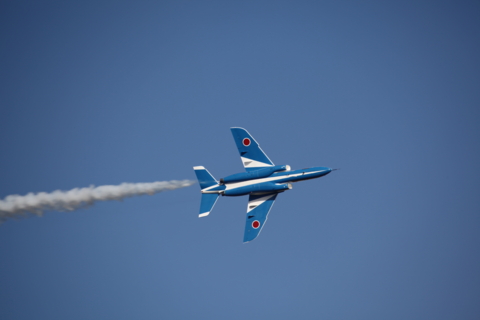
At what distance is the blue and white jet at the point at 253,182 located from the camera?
195ft

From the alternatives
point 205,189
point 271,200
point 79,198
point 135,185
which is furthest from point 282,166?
point 79,198

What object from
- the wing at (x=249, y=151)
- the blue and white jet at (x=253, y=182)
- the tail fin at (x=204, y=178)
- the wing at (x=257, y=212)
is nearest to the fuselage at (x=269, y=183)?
the blue and white jet at (x=253, y=182)

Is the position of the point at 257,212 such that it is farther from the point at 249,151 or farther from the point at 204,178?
the point at 204,178

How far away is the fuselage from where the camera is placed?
195 feet

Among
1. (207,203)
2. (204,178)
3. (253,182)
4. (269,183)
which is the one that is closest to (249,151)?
(253,182)

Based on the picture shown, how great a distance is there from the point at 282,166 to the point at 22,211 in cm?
2370

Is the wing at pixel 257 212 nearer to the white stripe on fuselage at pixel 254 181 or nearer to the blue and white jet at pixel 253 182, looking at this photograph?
the blue and white jet at pixel 253 182

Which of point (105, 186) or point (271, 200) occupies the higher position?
point (105, 186)

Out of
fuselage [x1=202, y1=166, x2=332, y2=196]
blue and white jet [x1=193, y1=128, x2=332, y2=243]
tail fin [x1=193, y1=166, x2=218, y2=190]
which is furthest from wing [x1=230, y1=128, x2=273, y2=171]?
tail fin [x1=193, y1=166, x2=218, y2=190]

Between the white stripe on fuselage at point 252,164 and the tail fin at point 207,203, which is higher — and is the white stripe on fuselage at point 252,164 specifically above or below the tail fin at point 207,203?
above

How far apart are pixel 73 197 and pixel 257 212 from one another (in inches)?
666

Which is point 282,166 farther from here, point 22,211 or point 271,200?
point 22,211

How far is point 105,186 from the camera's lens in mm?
61344

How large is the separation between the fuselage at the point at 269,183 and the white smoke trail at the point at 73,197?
3.81 metres
